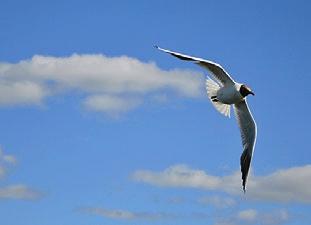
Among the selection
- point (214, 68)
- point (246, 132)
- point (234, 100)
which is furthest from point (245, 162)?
point (214, 68)

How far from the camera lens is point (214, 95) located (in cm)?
2636

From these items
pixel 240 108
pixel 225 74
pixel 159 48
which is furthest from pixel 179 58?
pixel 240 108

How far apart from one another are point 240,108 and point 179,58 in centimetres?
478

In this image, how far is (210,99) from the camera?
26609 millimetres

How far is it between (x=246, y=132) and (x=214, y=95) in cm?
207

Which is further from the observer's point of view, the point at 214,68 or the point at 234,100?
the point at 234,100

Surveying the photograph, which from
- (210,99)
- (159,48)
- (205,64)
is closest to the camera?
(159,48)

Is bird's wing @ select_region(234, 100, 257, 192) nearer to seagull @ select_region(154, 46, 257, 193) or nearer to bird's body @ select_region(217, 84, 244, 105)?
seagull @ select_region(154, 46, 257, 193)

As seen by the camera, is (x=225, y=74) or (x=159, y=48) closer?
(x=159, y=48)

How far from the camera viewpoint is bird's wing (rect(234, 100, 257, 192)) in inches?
1059

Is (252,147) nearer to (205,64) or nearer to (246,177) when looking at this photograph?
(246,177)

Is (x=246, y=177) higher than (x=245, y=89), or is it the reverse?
(x=245, y=89)

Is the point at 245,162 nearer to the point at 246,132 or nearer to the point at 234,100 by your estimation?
the point at 246,132

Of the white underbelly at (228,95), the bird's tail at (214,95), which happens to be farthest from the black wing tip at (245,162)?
the white underbelly at (228,95)
